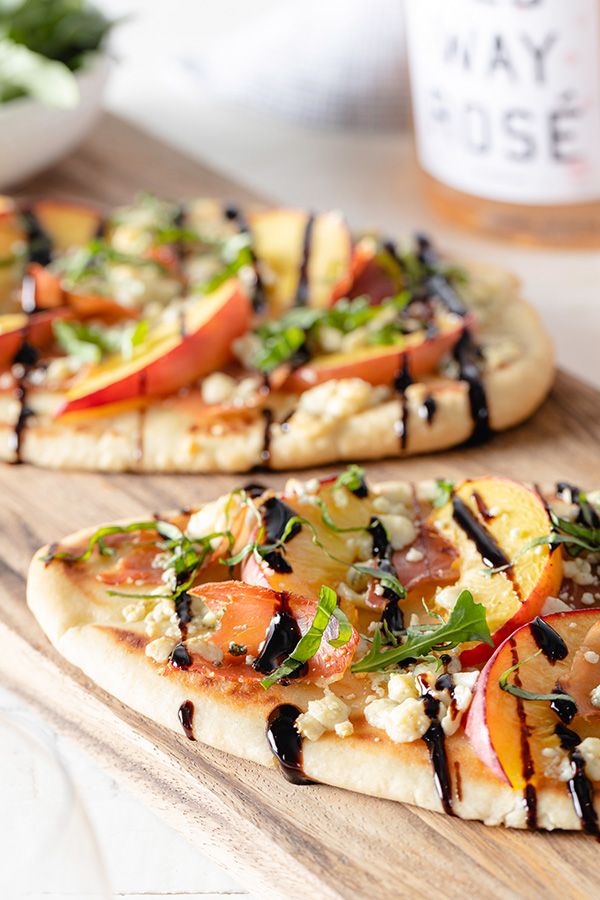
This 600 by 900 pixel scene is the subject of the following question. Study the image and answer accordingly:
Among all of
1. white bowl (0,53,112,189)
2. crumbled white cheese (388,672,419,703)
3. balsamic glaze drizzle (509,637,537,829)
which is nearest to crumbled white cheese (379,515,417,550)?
crumbled white cheese (388,672,419,703)

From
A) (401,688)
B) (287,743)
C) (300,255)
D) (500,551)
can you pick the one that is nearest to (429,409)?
(500,551)

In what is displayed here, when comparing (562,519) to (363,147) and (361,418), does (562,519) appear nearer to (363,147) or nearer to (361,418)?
(361,418)

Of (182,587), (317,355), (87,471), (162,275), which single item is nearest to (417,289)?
(317,355)

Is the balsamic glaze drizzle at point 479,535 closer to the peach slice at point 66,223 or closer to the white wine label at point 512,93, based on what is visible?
the white wine label at point 512,93

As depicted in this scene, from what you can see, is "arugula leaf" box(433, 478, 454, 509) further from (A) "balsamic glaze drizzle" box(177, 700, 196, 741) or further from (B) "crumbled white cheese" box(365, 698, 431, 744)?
(A) "balsamic glaze drizzle" box(177, 700, 196, 741)

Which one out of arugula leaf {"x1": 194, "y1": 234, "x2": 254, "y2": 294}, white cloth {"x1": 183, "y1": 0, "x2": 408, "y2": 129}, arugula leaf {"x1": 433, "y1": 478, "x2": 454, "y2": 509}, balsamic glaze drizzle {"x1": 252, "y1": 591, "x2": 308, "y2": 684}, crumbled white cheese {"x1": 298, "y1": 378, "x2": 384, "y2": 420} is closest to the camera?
balsamic glaze drizzle {"x1": 252, "y1": 591, "x2": 308, "y2": 684}

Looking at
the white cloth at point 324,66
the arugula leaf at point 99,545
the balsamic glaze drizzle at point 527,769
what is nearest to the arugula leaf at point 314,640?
the balsamic glaze drizzle at point 527,769

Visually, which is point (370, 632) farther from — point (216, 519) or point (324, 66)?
point (324, 66)
